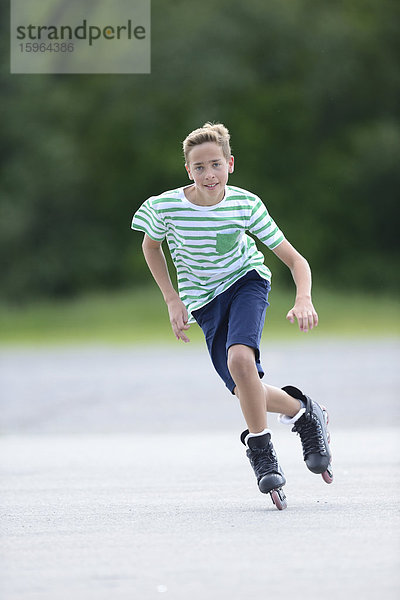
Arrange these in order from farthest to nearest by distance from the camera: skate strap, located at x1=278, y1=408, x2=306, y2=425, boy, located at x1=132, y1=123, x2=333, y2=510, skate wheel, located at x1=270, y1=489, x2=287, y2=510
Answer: skate strap, located at x1=278, y1=408, x2=306, y2=425
boy, located at x1=132, y1=123, x2=333, y2=510
skate wheel, located at x1=270, y1=489, x2=287, y2=510

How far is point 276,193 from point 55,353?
20088 millimetres

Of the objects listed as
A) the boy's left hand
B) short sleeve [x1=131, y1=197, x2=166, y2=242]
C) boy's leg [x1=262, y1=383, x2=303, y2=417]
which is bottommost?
boy's leg [x1=262, y1=383, x2=303, y2=417]

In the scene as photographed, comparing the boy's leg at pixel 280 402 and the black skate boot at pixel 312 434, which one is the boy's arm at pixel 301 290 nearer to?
the boy's leg at pixel 280 402

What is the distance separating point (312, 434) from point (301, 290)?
2.68 ft

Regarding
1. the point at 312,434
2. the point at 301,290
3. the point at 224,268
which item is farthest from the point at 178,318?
the point at 312,434

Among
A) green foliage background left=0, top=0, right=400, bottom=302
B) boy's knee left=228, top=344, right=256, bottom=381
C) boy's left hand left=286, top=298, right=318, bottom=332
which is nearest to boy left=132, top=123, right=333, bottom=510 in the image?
boy's knee left=228, top=344, right=256, bottom=381

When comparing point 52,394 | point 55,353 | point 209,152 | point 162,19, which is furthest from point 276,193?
point 209,152

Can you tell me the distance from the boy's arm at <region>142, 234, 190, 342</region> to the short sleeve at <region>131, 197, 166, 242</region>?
0.05 meters

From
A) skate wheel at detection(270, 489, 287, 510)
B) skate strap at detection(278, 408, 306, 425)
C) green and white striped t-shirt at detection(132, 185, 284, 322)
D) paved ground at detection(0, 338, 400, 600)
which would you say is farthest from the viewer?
skate strap at detection(278, 408, 306, 425)

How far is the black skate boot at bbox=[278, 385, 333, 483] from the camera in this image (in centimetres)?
522

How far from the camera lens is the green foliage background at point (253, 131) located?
37844 mm

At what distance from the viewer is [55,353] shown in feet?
65.3

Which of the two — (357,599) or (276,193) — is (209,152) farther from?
(276,193)

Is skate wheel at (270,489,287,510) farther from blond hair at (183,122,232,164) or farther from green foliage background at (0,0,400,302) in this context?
green foliage background at (0,0,400,302)
